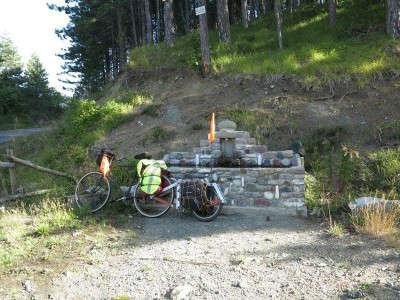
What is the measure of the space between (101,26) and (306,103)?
24.3 m

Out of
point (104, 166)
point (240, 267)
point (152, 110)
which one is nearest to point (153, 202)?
point (104, 166)

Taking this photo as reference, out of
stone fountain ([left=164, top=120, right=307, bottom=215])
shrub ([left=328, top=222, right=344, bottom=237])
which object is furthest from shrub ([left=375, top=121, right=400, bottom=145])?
shrub ([left=328, top=222, right=344, bottom=237])

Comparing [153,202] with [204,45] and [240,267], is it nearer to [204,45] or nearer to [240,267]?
[240,267]

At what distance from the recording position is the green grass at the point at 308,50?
14.3 metres

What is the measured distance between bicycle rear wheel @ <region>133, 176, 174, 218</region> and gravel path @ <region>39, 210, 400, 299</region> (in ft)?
2.33

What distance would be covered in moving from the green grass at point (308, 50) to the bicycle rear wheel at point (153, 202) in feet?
23.5

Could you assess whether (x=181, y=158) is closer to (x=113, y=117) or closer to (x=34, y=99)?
(x=113, y=117)

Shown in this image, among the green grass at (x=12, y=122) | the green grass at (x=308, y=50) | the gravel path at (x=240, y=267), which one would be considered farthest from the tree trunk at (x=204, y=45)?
the green grass at (x=12, y=122)

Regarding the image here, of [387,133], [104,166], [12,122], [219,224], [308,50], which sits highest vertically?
[12,122]

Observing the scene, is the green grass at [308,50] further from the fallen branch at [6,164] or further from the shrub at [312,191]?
the fallen branch at [6,164]

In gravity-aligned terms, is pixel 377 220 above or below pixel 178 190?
below

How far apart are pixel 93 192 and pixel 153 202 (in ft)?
3.98

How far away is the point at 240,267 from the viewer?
20.6ft

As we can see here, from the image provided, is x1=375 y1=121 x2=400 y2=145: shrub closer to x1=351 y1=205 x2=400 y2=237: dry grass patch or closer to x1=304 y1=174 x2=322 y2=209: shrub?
x1=304 y1=174 x2=322 y2=209: shrub
